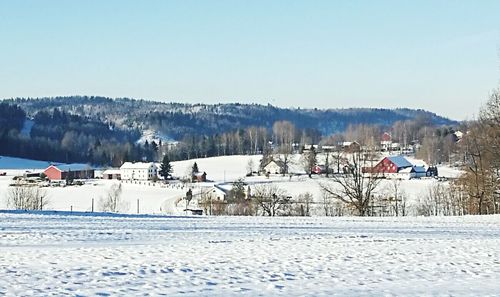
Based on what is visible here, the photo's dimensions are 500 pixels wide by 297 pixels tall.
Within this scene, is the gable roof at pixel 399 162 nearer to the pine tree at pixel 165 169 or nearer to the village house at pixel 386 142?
the pine tree at pixel 165 169

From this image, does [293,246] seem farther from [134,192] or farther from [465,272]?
[134,192]

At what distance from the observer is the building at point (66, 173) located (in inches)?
4688

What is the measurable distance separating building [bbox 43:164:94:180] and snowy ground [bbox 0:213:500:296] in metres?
97.4

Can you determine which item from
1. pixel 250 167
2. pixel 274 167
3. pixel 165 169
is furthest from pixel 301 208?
pixel 250 167

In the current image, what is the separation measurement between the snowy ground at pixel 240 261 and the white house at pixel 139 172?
319 feet

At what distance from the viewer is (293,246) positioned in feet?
62.0

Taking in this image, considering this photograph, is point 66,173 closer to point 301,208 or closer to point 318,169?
point 318,169

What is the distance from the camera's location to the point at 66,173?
120 m

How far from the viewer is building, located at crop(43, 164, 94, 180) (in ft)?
391

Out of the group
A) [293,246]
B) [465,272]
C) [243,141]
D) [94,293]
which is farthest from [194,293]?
[243,141]

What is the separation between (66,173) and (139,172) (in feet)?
45.0

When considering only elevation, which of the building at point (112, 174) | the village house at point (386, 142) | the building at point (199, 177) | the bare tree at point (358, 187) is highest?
the village house at point (386, 142)

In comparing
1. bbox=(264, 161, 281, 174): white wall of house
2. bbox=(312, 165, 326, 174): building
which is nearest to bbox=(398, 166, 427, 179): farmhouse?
bbox=(312, 165, 326, 174): building

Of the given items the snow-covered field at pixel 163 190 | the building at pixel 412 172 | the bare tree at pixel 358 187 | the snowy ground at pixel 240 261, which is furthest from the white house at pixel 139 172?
the snowy ground at pixel 240 261
